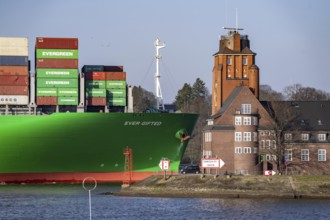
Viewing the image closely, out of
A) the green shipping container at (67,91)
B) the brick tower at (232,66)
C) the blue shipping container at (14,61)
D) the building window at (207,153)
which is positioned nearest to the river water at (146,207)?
the green shipping container at (67,91)

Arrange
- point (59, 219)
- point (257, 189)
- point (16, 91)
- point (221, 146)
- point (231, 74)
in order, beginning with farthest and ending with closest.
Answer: point (231, 74) → point (221, 146) → point (16, 91) → point (257, 189) → point (59, 219)

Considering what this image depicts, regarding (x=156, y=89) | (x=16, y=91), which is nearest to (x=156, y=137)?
(x=156, y=89)

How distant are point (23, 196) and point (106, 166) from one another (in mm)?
15614

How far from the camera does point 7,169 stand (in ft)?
321

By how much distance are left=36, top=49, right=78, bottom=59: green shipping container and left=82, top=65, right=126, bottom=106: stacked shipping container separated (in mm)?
2665

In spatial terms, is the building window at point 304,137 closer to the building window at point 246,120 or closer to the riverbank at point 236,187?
the building window at point 246,120

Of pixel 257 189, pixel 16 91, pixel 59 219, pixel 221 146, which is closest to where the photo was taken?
pixel 59 219

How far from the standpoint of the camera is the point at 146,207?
75.2 meters

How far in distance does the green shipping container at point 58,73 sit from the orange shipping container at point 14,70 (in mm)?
1322

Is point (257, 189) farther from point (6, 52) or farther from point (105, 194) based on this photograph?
point (6, 52)

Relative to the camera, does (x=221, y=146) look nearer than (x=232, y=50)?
Yes

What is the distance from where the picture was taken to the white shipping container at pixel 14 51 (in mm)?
97250

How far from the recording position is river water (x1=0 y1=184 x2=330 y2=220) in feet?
229

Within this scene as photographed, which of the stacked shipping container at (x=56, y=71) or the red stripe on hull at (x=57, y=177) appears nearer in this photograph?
the stacked shipping container at (x=56, y=71)
